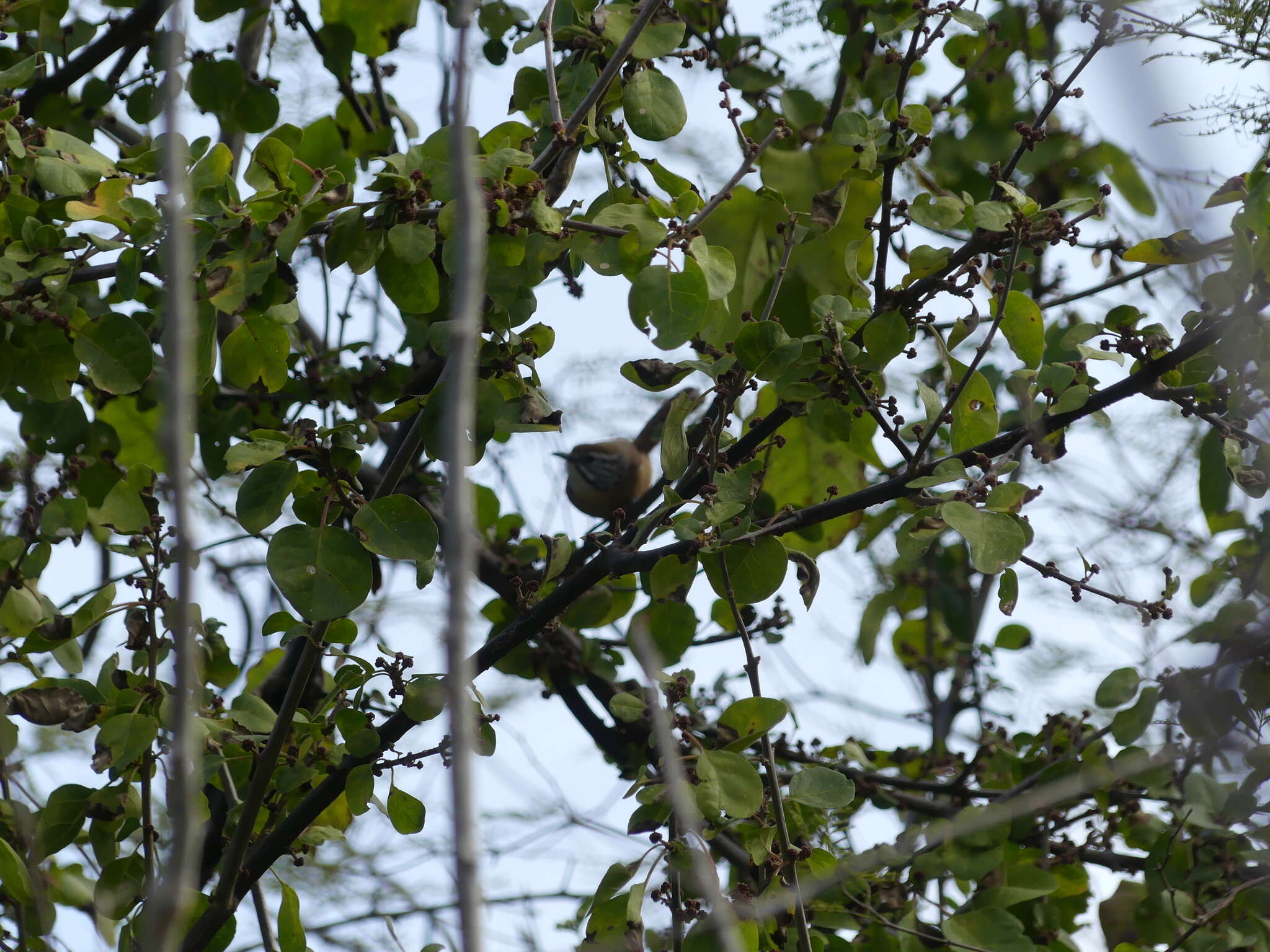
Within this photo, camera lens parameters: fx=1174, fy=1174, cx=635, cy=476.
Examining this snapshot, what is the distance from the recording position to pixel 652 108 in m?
2.14

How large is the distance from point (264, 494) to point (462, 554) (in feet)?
3.47

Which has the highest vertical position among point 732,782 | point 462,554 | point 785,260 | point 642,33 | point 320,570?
point 642,33

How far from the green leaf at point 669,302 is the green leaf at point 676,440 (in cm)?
26

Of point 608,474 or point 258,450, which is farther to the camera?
point 608,474

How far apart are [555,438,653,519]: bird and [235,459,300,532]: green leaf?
3011mm

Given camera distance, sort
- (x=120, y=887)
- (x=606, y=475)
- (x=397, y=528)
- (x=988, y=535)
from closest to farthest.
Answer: (x=988, y=535) → (x=397, y=528) → (x=120, y=887) → (x=606, y=475)

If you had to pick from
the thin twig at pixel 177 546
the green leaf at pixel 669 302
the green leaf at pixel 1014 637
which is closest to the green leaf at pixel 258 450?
the green leaf at pixel 669 302

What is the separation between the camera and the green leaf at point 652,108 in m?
2.13

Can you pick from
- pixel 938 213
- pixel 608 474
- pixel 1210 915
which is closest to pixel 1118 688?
pixel 1210 915

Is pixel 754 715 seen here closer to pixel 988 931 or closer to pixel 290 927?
pixel 988 931

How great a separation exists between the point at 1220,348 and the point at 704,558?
93 cm

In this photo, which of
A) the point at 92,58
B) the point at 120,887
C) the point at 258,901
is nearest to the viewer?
the point at 120,887

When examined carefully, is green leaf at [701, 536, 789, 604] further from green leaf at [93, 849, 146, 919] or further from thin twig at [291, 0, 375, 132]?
thin twig at [291, 0, 375, 132]

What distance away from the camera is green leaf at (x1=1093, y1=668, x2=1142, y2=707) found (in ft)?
8.74
